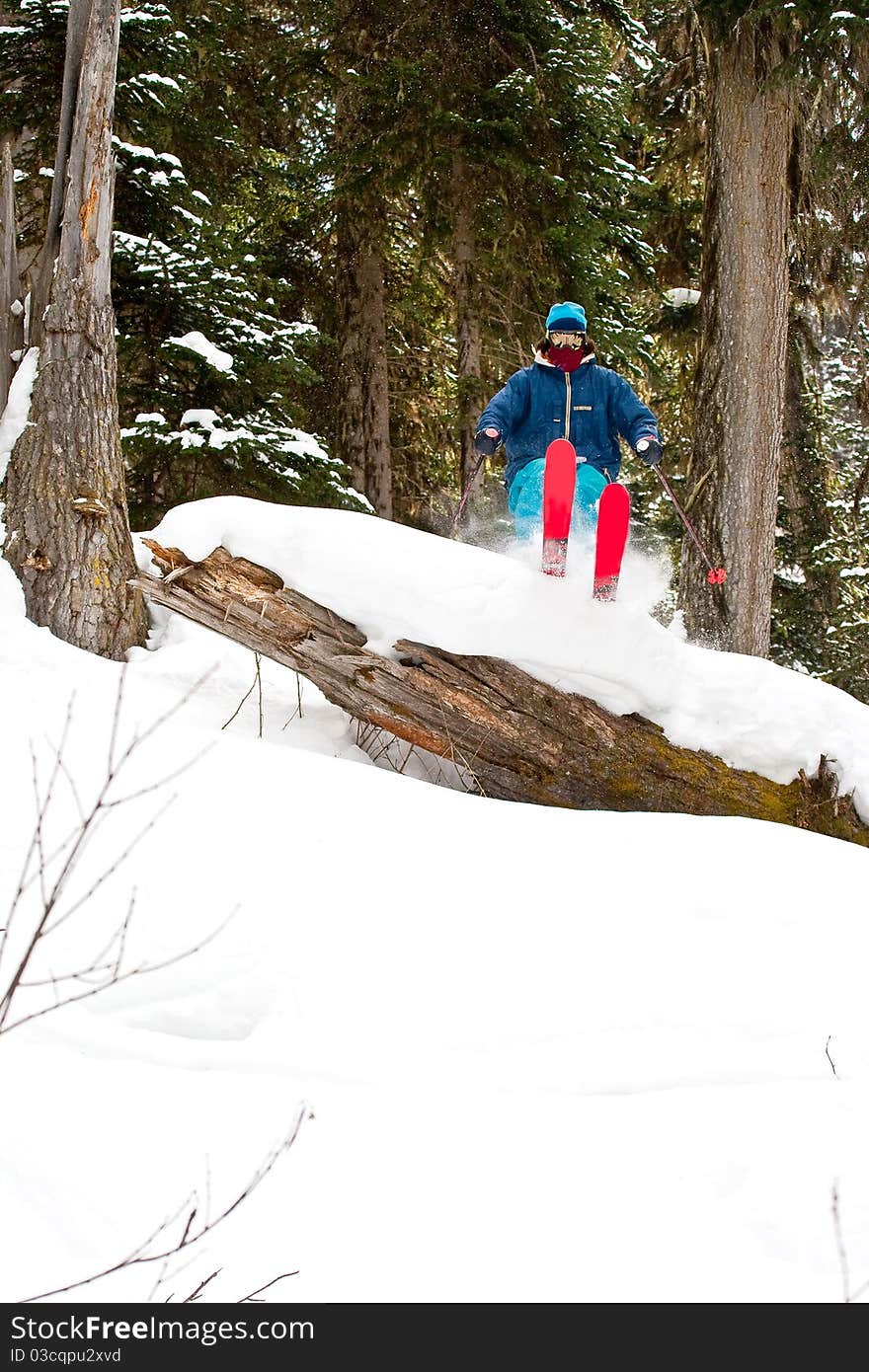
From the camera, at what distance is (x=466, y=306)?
431 inches

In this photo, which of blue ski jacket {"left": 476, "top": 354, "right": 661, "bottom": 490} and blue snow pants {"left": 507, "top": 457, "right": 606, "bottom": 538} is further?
blue ski jacket {"left": 476, "top": 354, "right": 661, "bottom": 490}

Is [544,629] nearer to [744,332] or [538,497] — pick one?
[538,497]

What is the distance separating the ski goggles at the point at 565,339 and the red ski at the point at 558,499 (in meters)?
1.11

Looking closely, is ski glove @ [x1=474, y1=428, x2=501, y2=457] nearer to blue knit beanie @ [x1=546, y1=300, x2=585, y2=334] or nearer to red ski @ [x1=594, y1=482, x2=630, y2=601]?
blue knit beanie @ [x1=546, y1=300, x2=585, y2=334]

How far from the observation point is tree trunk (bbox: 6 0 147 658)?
5.89 m

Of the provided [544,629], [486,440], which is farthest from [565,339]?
[544,629]

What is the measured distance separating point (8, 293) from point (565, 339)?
3798 mm

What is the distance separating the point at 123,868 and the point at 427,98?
862cm

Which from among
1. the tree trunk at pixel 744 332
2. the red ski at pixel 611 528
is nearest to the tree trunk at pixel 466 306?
the tree trunk at pixel 744 332

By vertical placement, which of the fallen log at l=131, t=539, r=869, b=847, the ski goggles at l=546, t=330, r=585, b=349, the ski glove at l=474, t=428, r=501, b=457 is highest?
the ski goggles at l=546, t=330, r=585, b=349

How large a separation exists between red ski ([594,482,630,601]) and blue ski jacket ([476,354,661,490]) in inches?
43.4

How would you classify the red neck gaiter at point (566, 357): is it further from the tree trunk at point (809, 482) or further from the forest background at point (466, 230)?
the tree trunk at point (809, 482)

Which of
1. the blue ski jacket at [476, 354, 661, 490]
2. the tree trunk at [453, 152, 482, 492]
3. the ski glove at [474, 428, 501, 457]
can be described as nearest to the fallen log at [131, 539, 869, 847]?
the ski glove at [474, 428, 501, 457]

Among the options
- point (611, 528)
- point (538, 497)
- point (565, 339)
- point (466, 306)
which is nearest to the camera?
point (611, 528)
